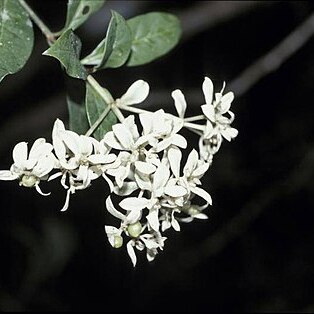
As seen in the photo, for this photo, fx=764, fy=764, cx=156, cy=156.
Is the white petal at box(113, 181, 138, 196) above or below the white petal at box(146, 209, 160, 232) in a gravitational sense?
above

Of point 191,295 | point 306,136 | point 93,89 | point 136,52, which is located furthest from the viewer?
point 191,295

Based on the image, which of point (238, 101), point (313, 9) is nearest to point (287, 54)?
point (313, 9)

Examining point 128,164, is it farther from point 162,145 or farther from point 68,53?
point 68,53

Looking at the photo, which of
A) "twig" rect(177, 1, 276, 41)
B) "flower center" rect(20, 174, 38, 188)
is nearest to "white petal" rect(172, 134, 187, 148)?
"flower center" rect(20, 174, 38, 188)

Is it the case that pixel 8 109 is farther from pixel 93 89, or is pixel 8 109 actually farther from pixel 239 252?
pixel 93 89

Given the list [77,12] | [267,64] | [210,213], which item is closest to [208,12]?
[267,64]

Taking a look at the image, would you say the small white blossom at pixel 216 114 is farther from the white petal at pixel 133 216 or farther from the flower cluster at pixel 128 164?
the white petal at pixel 133 216

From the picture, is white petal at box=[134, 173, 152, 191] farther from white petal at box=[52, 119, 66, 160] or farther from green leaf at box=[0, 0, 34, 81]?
green leaf at box=[0, 0, 34, 81]
